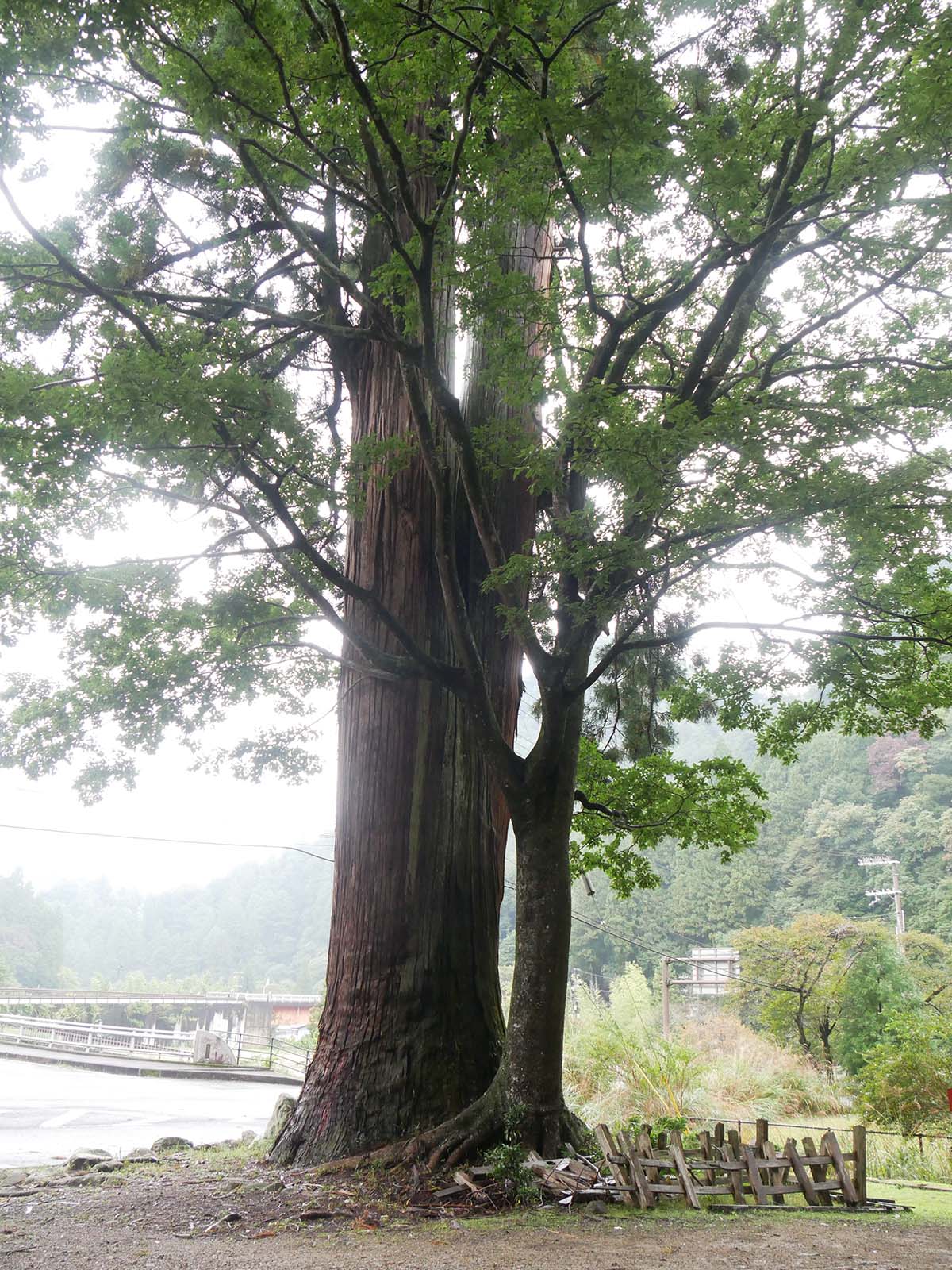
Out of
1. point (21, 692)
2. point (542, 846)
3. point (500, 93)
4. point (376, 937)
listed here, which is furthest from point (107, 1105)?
point (500, 93)

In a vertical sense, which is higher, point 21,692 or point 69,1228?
point 21,692

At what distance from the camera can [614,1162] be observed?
5020 millimetres

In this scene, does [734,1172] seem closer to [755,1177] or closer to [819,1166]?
[755,1177]

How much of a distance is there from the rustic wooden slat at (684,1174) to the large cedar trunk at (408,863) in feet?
4.07

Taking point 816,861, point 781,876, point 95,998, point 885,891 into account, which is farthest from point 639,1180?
point 781,876

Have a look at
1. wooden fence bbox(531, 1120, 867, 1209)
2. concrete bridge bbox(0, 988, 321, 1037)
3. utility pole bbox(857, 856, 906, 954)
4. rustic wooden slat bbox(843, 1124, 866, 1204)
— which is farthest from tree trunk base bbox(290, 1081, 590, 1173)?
utility pole bbox(857, 856, 906, 954)

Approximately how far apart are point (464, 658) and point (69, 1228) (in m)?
3.62

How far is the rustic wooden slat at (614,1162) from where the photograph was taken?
16.2ft

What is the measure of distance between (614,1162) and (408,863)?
223cm

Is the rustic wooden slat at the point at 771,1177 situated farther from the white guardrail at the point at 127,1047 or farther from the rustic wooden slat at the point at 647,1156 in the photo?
the white guardrail at the point at 127,1047

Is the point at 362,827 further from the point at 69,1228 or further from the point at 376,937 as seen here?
the point at 69,1228

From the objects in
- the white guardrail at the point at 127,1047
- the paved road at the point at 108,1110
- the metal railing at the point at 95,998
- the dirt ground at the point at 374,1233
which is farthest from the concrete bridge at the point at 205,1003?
the dirt ground at the point at 374,1233

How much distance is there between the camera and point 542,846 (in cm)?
562

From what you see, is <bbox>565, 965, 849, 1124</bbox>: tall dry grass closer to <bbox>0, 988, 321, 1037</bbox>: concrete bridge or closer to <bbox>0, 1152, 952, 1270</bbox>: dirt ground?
<bbox>0, 1152, 952, 1270</bbox>: dirt ground
